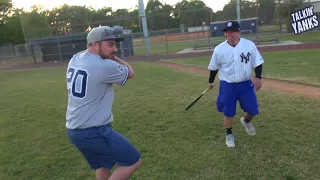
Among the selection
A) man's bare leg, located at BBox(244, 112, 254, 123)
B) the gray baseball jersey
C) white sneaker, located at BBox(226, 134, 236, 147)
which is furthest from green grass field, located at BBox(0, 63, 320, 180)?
the gray baseball jersey

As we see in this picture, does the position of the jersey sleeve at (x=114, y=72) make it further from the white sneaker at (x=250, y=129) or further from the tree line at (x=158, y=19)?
the tree line at (x=158, y=19)

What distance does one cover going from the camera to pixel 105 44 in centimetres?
265

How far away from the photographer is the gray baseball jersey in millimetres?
2584

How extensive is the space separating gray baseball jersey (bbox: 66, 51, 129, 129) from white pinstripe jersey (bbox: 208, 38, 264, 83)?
204 cm

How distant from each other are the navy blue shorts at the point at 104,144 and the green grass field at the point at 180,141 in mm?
1107

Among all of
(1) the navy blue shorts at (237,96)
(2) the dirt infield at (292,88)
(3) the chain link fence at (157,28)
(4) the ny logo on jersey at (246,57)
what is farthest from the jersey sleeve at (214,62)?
(3) the chain link fence at (157,28)

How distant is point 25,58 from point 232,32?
28.9 meters

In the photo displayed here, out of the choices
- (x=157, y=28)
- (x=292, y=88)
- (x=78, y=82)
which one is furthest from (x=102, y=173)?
(x=157, y=28)

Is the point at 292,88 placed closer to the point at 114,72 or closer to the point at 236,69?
the point at 236,69

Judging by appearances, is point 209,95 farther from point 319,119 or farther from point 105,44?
point 105,44

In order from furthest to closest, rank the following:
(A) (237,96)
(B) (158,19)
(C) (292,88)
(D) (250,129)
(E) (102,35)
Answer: (B) (158,19), (C) (292,88), (D) (250,129), (A) (237,96), (E) (102,35)

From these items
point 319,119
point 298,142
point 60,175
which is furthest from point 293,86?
point 60,175

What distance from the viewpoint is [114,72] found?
8.66ft

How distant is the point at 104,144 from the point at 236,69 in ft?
7.65
